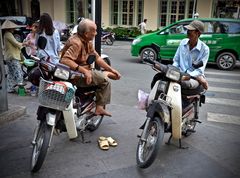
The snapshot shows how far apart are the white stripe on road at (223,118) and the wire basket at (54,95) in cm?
331

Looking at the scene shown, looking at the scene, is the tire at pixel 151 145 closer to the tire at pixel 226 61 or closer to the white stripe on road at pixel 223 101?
the white stripe on road at pixel 223 101

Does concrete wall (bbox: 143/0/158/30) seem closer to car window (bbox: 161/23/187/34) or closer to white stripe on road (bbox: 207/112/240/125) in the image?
car window (bbox: 161/23/187/34)

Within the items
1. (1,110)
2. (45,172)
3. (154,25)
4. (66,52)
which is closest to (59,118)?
(45,172)

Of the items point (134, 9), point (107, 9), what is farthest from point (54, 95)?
point (107, 9)

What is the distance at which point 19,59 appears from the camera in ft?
21.3

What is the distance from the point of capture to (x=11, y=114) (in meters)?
4.77

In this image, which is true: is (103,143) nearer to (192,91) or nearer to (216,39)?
(192,91)

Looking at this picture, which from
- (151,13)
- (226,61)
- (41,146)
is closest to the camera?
(41,146)

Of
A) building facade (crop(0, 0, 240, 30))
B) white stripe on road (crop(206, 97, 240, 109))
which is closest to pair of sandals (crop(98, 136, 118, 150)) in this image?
white stripe on road (crop(206, 97, 240, 109))

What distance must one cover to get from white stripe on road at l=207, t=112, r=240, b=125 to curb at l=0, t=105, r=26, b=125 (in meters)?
3.46

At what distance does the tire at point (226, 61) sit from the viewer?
1053cm

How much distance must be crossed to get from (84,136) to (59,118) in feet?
3.22

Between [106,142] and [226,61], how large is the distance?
789 cm

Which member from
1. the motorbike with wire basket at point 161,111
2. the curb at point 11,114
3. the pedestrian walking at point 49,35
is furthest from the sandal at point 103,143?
the pedestrian walking at point 49,35
